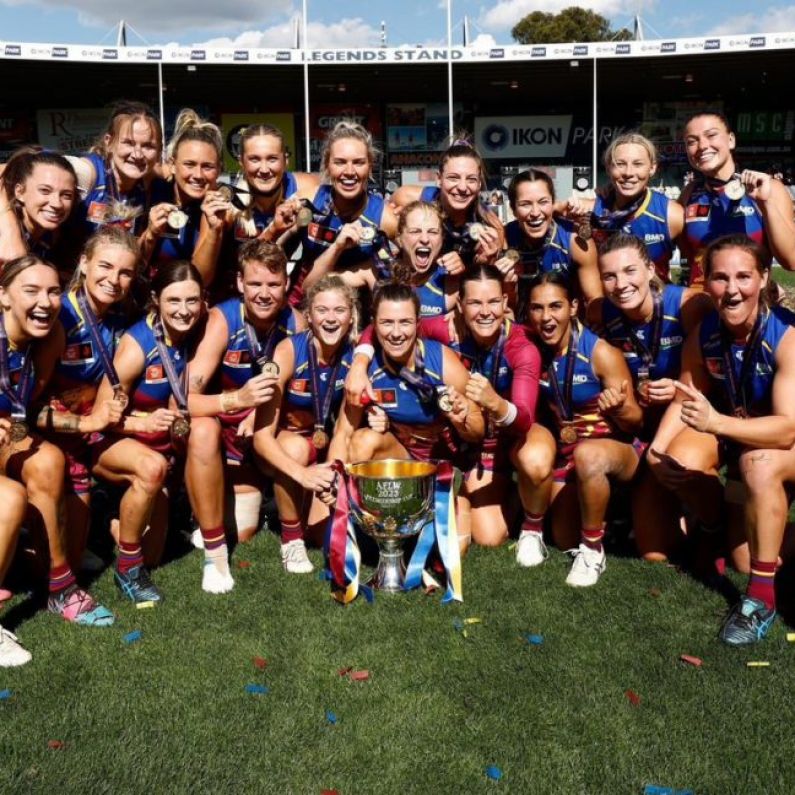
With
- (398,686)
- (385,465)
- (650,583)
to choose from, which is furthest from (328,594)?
(650,583)

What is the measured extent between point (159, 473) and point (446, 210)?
217cm

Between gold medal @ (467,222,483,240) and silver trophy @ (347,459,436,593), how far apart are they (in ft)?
4.31

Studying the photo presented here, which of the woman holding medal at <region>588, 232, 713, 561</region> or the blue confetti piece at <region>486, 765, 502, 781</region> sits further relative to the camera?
the woman holding medal at <region>588, 232, 713, 561</region>

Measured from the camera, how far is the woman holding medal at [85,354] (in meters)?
4.00

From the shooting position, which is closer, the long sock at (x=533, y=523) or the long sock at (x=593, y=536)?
the long sock at (x=593, y=536)

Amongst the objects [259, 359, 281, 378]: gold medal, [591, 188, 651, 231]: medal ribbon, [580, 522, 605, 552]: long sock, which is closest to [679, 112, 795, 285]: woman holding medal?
[591, 188, 651, 231]: medal ribbon

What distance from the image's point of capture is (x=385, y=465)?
14.4ft

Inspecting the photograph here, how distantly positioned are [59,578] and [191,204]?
2.23 metres

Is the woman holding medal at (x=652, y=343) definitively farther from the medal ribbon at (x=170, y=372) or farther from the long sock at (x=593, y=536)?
the medal ribbon at (x=170, y=372)

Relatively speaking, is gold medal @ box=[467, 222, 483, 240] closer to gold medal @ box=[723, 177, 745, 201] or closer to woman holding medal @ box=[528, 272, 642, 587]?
woman holding medal @ box=[528, 272, 642, 587]

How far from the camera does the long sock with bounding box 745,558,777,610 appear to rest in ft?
12.0

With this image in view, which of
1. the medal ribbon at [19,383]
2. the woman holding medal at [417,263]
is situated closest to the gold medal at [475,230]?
the woman holding medal at [417,263]

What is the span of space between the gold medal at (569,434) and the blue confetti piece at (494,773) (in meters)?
2.16

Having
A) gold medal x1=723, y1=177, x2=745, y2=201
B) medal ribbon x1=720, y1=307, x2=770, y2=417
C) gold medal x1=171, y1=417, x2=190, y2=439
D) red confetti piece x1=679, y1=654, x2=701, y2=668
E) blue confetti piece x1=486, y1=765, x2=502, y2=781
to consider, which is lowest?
blue confetti piece x1=486, y1=765, x2=502, y2=781
